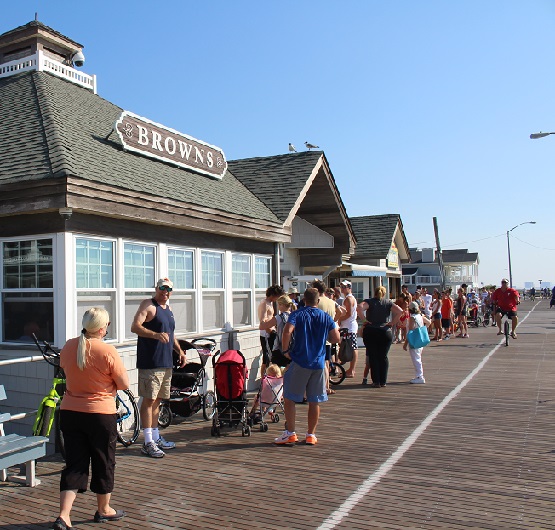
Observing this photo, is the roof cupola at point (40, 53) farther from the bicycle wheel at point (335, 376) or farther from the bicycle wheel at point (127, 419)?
the bicycle wheel at point (335, 376)

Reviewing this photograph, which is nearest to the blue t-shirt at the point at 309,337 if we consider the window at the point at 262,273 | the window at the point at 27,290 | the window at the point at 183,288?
the window at the point at 27,290

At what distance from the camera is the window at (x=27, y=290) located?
23.7 feet

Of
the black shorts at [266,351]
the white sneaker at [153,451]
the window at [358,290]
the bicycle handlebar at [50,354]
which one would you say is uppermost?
the window at [358,290]

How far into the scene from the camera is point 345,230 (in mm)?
15969

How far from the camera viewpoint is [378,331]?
10.5 metres

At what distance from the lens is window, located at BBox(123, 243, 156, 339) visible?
825 centimetres

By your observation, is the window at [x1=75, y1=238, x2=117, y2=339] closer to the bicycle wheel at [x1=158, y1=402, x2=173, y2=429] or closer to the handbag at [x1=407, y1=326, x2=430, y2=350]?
the bicycle wheel at [x1=158, y1=402, x2=173, y2=429]

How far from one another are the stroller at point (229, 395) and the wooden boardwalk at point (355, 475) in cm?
18

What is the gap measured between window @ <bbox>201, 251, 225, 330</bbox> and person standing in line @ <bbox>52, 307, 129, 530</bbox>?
540 centimetres

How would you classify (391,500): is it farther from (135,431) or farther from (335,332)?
(135,431)

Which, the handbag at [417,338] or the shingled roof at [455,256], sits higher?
the shingled roof at [455,256]

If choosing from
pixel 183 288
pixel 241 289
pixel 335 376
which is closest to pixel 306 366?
pixel 183 288

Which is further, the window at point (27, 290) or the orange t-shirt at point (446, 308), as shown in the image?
the orange t-shirt at point (446, 308)

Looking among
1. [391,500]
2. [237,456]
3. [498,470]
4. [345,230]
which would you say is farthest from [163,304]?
[345,230]
